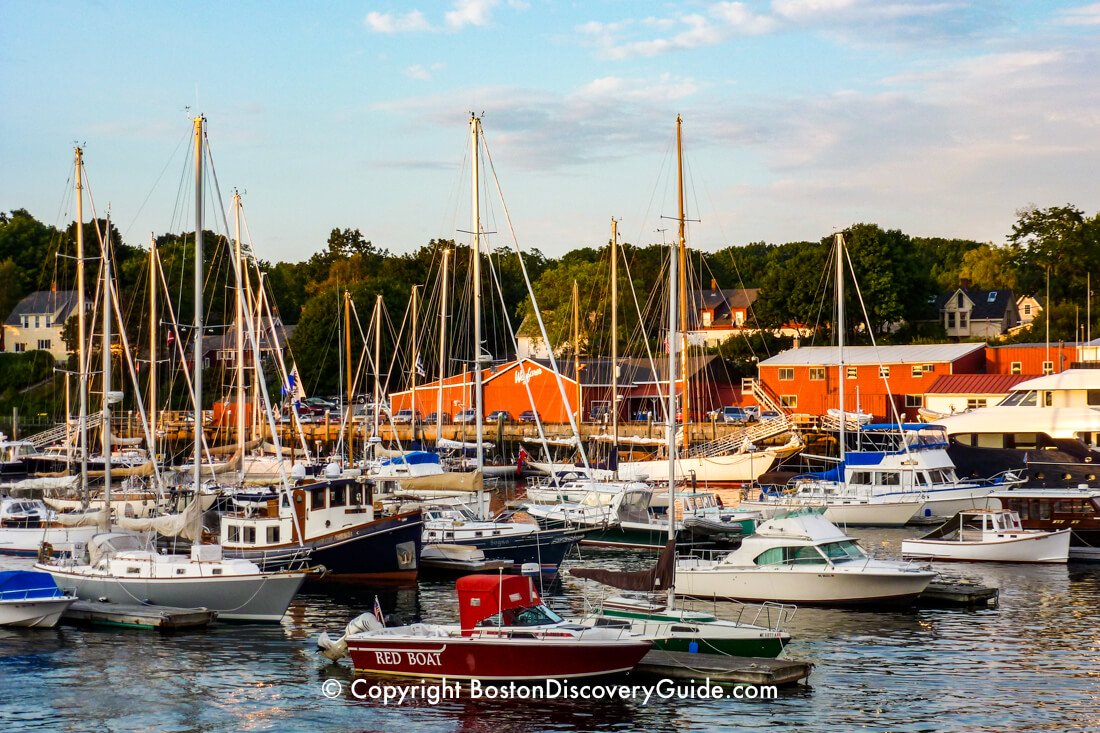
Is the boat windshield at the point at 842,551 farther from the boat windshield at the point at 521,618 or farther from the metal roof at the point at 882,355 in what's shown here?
the metal roof at the point at 882,355

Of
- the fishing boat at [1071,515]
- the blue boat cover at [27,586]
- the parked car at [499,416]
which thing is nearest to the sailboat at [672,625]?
the blue boat cover at [27,586]

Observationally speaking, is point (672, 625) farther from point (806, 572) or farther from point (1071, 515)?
point (1071, 515)

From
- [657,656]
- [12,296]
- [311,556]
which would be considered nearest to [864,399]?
[311,556]

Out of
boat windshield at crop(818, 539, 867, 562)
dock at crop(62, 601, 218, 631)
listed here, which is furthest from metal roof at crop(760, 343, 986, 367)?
dock at crop(62, 601, 218, 631)

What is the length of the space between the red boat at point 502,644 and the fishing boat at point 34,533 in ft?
58.4

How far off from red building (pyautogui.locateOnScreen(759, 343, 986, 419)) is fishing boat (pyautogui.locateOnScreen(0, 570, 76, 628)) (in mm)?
65174

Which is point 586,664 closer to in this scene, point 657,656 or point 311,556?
point 657,656

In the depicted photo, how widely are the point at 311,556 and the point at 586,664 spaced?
1435 cm

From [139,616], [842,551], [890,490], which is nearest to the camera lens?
[139,616]

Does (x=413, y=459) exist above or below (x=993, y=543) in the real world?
above

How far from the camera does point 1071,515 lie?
43.7 metres

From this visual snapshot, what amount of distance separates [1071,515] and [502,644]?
26238 mm

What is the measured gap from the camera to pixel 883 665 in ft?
92.8

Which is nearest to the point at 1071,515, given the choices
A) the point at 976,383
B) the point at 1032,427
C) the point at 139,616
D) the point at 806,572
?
the point at 806,572
